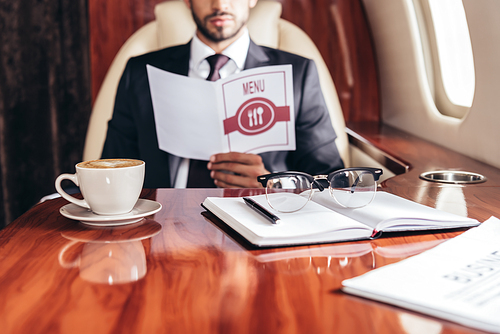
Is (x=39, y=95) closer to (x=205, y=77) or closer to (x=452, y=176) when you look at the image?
(x=205, y=77)

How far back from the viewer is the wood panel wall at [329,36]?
159cm

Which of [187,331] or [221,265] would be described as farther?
[221,265]

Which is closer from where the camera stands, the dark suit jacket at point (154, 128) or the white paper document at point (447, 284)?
the white paper document at point (447, 284)

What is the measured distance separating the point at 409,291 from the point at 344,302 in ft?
0.17

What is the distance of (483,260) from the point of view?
42 centimetres

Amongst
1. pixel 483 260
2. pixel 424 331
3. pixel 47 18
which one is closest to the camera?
pixel 424 331

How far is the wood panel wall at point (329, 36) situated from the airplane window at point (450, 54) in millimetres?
300

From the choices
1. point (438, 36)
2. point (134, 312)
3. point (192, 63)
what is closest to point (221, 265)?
point (134, 312)

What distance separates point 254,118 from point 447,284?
958 mm

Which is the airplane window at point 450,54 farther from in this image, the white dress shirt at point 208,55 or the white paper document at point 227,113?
the white dress shirt at point 208,55

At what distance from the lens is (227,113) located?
1249 mm

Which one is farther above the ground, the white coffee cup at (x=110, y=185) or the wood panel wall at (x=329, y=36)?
the wood panel wall at (x=329, y=36)

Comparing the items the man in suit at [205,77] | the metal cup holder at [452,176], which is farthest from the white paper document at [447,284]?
the man in suit at [205,77]

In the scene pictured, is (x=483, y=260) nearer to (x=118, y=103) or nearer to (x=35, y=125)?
(x=118, y=103)
